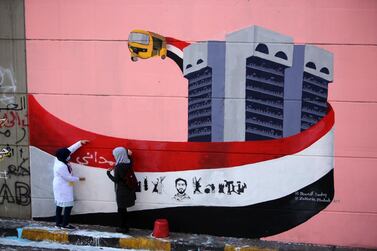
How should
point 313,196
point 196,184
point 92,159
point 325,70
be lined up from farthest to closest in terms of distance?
point 92,159
point 196,184
point 313,196
point 325,70

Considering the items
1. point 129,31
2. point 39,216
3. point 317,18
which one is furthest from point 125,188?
point 317,18

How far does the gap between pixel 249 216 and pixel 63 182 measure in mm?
2851

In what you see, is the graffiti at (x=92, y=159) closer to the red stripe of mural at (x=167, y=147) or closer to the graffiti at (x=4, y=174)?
the red stripe of mural at (x=167, y=147)

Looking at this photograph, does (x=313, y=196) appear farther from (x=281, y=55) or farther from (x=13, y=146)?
(x=13, y=146)

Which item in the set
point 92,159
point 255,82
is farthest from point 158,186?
point 255,82

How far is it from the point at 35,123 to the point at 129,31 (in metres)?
2.08

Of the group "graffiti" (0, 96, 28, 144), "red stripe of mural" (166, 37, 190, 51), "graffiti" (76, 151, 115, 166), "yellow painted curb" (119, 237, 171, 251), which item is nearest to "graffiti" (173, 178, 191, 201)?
"yellow painted curb" (119, 237, 171, 251)

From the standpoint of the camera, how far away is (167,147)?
22.4 feet

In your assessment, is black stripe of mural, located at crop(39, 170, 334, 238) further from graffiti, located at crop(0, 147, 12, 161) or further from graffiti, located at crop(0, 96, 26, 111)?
graffiti, located at crop(0, 96, 26, 111)

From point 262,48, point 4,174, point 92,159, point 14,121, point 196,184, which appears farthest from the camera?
point 4,174

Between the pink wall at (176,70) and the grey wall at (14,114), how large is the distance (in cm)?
16

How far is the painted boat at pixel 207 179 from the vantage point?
21.5 feet

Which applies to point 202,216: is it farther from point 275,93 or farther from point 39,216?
point 39,216

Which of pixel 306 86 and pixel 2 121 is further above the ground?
pixel 306 86
